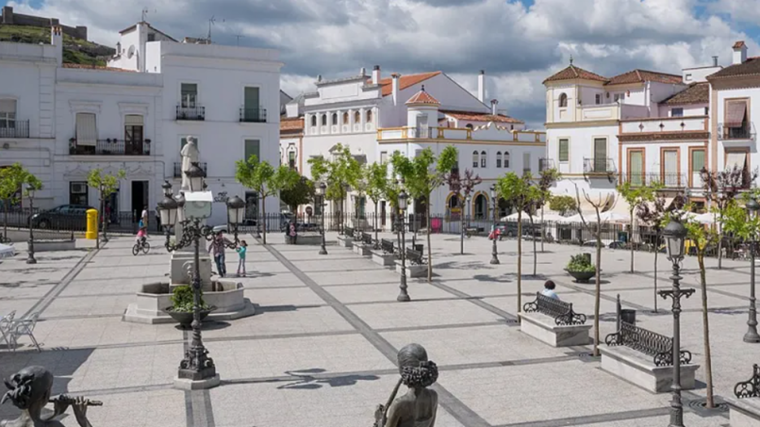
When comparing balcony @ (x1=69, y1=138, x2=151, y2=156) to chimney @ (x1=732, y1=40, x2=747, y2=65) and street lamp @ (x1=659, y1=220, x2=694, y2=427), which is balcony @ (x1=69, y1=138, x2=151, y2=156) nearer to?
chimney @ (x1=732, y1=40, x2=747, y2=65)

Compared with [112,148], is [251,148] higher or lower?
higher

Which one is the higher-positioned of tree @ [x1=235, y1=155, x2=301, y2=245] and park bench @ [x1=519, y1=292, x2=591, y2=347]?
tree @ [x1=235, y1=155, x2=301, y2=245]

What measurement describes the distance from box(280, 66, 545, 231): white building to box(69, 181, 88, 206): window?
1717cm

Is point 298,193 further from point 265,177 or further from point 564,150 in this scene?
point 564,150

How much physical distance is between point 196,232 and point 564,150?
120ft

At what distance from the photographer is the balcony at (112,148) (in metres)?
41.3

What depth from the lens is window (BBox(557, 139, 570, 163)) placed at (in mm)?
46544

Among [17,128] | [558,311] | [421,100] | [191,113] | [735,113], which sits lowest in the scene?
[558,311]

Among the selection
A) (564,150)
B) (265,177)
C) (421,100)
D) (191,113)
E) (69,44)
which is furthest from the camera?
(69,44)

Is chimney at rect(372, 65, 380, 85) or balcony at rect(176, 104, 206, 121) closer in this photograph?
balcony at rect(176, 104, 206, 121)

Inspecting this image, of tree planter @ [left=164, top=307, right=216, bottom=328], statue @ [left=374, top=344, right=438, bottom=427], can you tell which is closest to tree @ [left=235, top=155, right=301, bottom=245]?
tree planter @ [left=164, top=307, right=216, bottom=328]

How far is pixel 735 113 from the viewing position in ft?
126

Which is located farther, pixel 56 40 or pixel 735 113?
pixel 56 40

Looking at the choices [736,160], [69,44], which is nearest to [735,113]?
[736,160]
